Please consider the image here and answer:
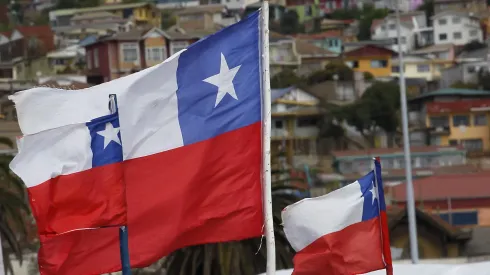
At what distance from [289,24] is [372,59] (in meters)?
34.0

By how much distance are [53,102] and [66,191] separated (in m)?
0.68

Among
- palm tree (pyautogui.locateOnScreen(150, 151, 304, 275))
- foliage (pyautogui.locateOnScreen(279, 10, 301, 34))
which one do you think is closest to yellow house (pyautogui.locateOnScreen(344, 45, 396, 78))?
foliage (pyautogui.locateOnScreen(279, 10, 301, 34))

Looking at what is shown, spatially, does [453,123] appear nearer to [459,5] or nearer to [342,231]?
[459,5]

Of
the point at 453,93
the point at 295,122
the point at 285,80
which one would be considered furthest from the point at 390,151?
the point at 285,80

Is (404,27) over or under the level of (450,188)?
over

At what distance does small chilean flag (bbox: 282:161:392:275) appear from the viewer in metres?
11.7

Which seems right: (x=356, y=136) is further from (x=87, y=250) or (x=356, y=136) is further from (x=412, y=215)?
(x=87, y=250)

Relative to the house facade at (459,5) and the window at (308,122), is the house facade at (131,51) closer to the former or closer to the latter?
the window at (308,122)

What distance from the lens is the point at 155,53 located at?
7800cm

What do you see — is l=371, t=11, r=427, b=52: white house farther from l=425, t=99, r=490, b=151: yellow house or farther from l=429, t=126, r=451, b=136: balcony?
l=429, t=126, r=451, b=136: balcony

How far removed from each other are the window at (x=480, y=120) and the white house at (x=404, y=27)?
123 ft

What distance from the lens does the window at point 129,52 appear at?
77125 millimetres

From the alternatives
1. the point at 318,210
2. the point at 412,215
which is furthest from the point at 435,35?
the point at 318,210

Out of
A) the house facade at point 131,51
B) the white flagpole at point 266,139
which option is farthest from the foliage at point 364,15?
the white flagpole at point 266,139
